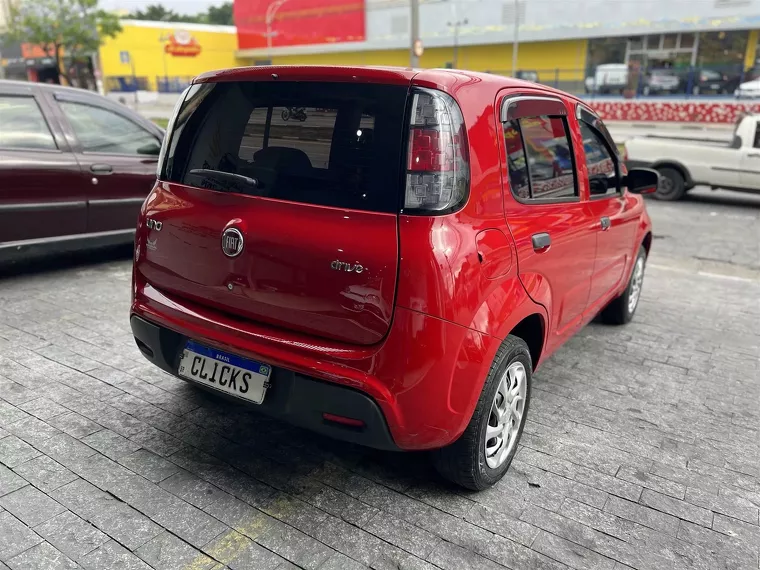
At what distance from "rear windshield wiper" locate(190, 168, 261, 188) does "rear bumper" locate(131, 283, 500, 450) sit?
0.57 meters

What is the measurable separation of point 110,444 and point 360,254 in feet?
5.49

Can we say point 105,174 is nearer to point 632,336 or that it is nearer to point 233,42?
point 632,336

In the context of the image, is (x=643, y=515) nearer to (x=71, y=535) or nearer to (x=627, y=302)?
(x=71, y=535)

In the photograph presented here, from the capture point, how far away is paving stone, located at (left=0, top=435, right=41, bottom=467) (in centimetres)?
278

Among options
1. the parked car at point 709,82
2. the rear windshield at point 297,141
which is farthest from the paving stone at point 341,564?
the parked car at point 709,82

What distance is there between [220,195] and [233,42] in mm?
46473

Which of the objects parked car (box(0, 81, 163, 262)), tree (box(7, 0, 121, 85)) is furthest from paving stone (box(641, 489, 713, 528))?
tree (box(7, 0, 121, 85))

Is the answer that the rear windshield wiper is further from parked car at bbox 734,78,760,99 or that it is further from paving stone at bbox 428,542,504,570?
parked car at bbox 734,78,760,99

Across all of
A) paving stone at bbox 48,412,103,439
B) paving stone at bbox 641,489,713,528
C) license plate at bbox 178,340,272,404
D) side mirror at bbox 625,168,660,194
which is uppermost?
side mirror at bbox 625,168,660,194

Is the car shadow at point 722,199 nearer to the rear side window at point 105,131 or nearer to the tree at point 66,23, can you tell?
the rear side window at point 105,131

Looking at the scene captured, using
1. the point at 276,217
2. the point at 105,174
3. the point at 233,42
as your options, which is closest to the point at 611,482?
the point at 276,217

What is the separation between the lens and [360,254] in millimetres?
2205

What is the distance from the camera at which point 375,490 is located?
8.80 feet

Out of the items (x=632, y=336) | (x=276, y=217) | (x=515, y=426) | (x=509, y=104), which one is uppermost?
(x=509, y=104)
